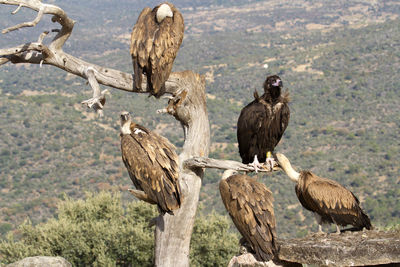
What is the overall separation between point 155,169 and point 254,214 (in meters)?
1.30

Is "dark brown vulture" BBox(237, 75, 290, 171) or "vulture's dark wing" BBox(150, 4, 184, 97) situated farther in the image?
"dark brown vulture" BBox(237, 75, 290, 171)

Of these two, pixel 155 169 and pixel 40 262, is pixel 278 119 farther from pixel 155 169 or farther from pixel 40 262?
pixel 40 262

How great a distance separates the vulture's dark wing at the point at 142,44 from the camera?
7.82m

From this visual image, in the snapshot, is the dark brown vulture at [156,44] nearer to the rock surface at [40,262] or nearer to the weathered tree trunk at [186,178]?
the weathered tree trunk at [186,178]

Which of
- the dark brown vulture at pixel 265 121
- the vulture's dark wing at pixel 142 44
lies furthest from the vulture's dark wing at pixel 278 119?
the vulture's dark wing at pixel 142 44

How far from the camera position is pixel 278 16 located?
140250mm

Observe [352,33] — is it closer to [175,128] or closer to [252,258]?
[175,128]

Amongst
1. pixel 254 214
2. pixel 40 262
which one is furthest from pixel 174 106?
pixel 40 262

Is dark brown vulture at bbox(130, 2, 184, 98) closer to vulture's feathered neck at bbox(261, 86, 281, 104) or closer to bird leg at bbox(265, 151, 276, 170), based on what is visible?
vulture's feathered neck at bbox(261, 86, 281, 104)

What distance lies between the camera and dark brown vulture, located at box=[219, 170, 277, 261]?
6871 mm

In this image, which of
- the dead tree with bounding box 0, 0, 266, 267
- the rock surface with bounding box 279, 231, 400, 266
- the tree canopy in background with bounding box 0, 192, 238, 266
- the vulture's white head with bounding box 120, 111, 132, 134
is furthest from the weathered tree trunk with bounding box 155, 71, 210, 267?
the tree canopy in background with bounding box 0, 192, 238, 266

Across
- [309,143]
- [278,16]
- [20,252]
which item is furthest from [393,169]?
[278,16]

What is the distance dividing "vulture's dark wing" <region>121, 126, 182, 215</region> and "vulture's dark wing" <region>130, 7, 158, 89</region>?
1129mm

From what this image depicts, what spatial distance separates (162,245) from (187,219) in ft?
1.67
